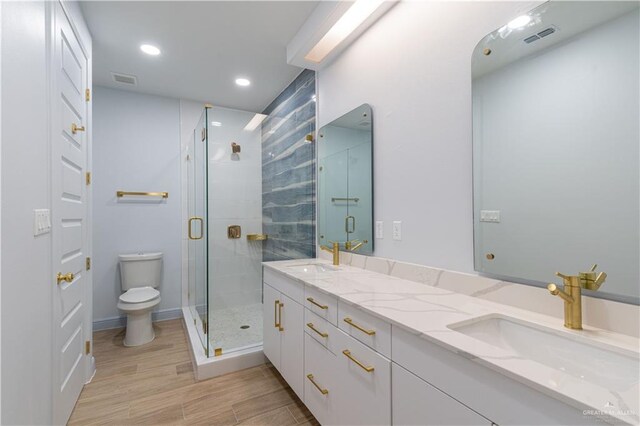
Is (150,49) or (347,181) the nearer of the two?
(347,181)

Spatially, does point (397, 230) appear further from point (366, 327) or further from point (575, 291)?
point (575, 291)

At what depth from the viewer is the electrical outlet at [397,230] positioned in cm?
169

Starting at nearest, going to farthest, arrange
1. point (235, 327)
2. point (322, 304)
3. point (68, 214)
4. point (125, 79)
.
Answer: point (322, 304) → point (68, 214) → point (235, 327) → point (125, 79)

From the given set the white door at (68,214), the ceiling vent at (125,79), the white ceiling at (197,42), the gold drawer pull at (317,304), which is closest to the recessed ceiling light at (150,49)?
the white ceiling at (197,42)

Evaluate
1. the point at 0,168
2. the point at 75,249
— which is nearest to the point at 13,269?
the point at 0,168

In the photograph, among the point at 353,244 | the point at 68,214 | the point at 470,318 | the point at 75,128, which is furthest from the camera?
the point at 353,244

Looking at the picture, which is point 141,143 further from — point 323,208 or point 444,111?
point 444,111

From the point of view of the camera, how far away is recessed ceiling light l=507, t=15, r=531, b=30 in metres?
1.08

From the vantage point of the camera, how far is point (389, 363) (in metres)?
1.02

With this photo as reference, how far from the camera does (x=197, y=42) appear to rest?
2322 millimetres

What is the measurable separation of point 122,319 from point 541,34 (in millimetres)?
4137

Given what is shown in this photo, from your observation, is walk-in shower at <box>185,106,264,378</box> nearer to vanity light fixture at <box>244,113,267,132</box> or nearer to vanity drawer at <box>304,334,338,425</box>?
vanity light fixture at <box>244,113,267,132</box>

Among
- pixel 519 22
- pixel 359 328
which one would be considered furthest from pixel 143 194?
pixel 519 22

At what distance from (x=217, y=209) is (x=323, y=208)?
0.99 m
